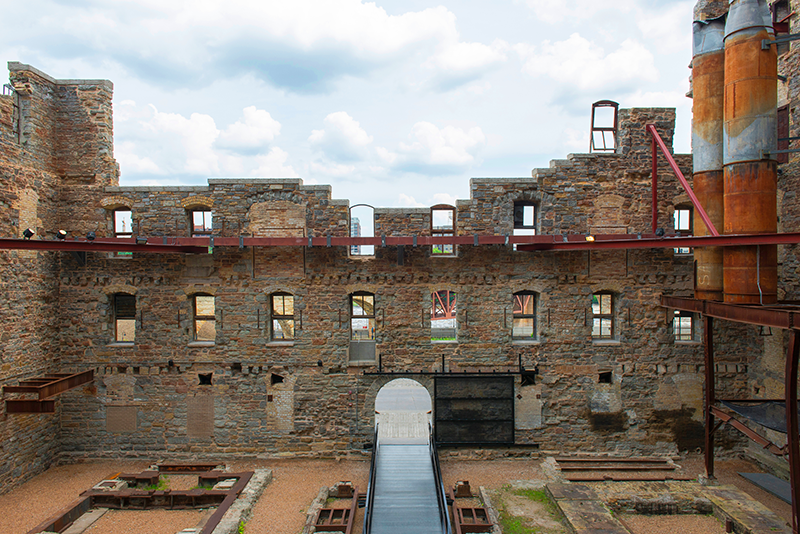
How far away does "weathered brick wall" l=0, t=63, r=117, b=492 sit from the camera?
448 inches

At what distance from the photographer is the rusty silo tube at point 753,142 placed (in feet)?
31.7

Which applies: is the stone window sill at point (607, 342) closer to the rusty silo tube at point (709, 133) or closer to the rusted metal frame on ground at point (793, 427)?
the rusty silo tube at point (709, 133)

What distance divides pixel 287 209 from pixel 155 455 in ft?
26.9

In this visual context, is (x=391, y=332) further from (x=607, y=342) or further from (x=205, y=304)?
(x=205, y=304)

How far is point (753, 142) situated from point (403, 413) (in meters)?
14.4

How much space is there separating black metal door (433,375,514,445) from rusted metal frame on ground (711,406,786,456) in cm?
495

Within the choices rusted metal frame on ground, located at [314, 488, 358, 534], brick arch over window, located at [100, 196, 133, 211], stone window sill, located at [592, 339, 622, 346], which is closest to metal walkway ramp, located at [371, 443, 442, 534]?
rusted metal frame on ground, located at [314, 488, 358, 534]

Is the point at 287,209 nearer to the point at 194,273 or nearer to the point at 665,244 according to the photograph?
the point at 194,273

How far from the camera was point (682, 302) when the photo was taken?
11789 mm

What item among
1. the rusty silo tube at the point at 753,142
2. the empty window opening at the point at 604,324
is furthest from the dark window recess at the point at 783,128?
the empty window opening at the point at 604,324

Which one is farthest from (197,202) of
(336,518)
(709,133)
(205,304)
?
(709,133)

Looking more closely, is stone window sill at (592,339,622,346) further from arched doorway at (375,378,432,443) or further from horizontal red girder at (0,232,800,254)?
arched doorway at (375,378,432,443)

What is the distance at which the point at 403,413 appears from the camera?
18.2 metres

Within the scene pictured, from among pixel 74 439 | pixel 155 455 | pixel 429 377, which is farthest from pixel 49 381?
pixel 429 377
